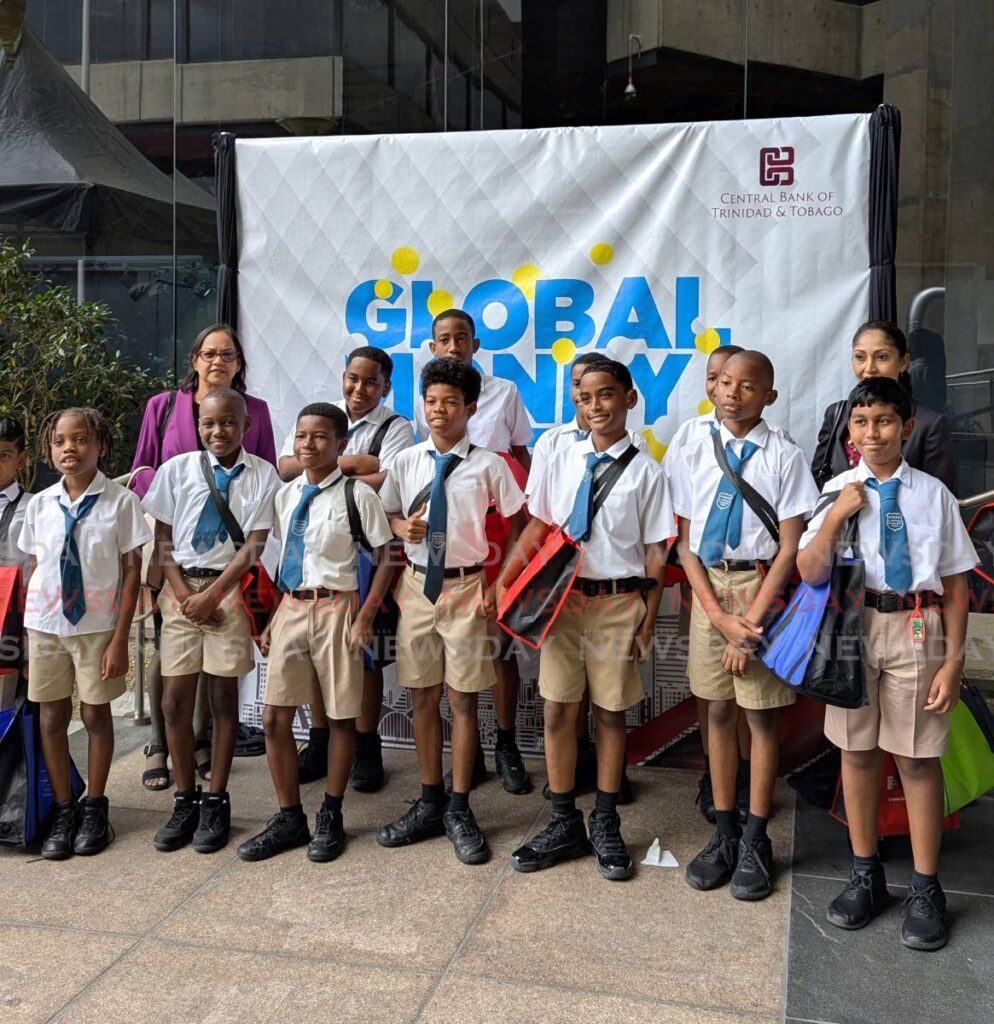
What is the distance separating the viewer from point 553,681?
3711 mm

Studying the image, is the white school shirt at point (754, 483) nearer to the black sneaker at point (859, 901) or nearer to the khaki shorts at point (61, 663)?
the black sneaker at point (859, 901)

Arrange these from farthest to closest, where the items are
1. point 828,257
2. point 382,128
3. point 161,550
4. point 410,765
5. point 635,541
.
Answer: point 382,128 < point 410,765 < point 828,257 < point 161,550 < point 635,541

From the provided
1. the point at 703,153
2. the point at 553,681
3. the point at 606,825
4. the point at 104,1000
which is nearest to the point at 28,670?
the point at 104,1000

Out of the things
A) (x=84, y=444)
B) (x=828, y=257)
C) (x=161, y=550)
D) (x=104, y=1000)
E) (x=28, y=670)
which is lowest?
(x=104, y=1000)

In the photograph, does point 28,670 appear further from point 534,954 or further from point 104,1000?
point 534,954

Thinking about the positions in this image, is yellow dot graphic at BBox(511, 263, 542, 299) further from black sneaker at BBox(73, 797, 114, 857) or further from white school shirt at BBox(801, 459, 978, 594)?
black sneaker at BBox(73, 797, 114, 857)

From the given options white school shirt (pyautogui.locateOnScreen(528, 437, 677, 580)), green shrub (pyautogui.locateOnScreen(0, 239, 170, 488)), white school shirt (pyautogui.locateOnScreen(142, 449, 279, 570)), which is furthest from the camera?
green shrub (pyautogui.locateOnScreen(0, 239, 170, 488))

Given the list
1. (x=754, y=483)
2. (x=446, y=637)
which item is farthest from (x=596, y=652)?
(x=754, y=483)

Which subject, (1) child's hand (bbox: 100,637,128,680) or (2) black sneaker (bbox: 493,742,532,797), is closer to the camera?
(1) child's hand (bbox: 100,637,128,680)

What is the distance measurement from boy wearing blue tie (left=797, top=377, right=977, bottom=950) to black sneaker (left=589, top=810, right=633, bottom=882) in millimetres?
669

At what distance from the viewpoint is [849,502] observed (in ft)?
10.4

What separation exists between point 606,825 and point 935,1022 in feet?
4.06

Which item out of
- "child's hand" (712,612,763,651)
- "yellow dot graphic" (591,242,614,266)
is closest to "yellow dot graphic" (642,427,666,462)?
"yellow dot graphic" (591,242,614,266)

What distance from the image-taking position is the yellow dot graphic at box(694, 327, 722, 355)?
179 inches
